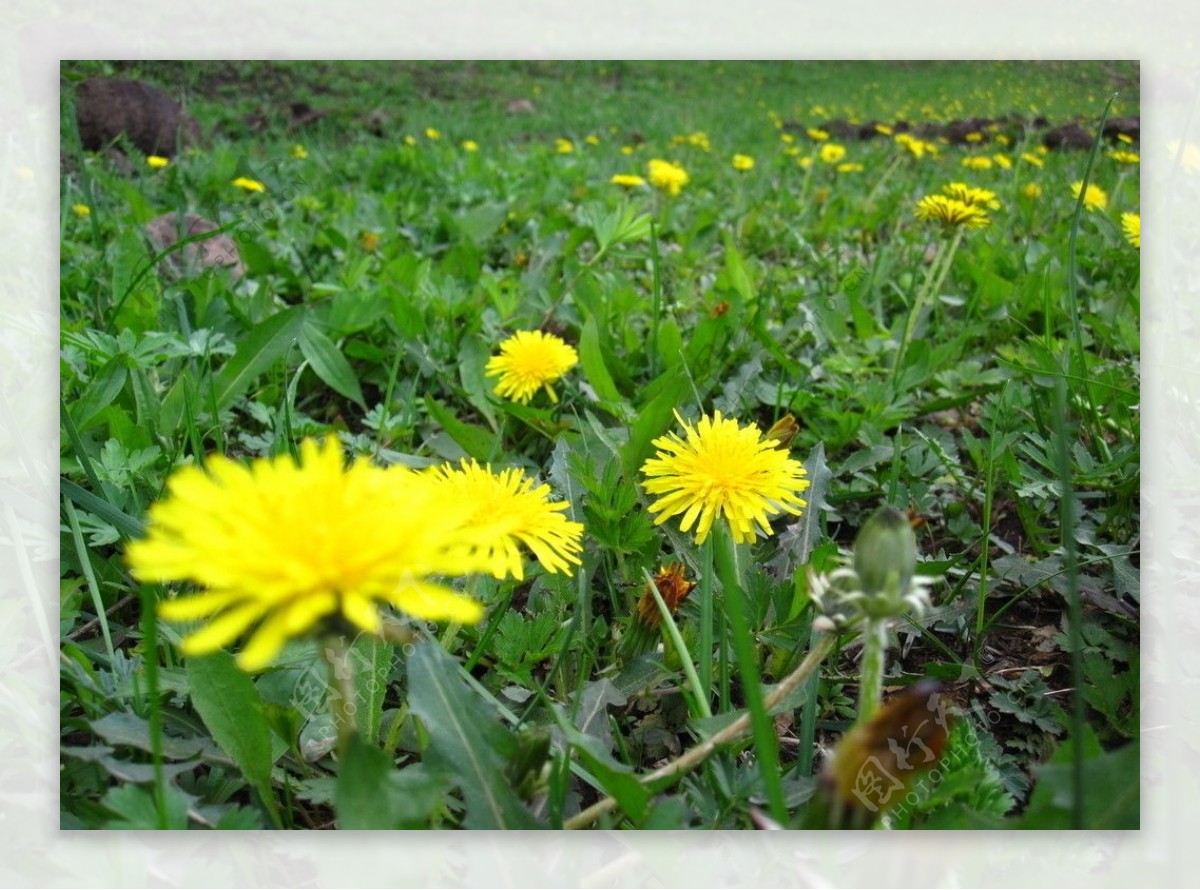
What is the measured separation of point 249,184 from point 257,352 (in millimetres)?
1138

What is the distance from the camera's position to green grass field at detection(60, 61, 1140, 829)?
60 centimetres

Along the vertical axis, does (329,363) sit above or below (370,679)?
above

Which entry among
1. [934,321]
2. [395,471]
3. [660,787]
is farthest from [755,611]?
[934,321]

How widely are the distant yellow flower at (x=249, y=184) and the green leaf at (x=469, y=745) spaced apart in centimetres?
181

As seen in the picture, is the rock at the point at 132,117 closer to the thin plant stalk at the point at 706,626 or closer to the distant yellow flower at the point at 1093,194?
the thin plant stalk at the point at 706,626

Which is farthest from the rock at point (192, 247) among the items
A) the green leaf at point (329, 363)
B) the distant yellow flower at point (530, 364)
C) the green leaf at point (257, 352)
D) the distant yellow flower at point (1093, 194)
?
the distant yellow flower at point (1093, 194)

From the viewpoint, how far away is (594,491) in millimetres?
956

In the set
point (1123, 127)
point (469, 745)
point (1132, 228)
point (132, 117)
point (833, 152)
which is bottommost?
point (469, 745)

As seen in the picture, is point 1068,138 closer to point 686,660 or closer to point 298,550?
point 686,660

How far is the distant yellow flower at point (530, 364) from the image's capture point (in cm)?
130

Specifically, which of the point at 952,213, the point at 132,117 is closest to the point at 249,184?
the point at 132,117

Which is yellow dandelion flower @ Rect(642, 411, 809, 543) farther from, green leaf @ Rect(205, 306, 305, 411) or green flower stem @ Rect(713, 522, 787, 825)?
green leaf @ Rect(205, 306, 305, 411)

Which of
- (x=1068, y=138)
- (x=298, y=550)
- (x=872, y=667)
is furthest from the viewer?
(x=1068, y=138)

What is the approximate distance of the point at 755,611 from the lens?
0.90 m
